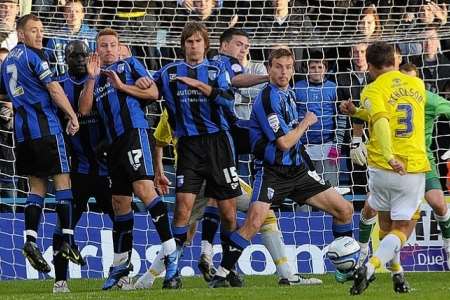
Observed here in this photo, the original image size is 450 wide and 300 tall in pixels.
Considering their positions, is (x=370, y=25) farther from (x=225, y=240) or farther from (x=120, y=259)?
(x=120, y=259)

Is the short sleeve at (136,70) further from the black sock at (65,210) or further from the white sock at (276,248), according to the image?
the white sock at (276,248)

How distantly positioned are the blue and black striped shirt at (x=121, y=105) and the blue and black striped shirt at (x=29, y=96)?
1.65ft

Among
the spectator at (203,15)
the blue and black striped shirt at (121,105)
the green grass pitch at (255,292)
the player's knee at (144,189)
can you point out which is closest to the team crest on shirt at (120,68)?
the blue and black striped shirt at (121,105)

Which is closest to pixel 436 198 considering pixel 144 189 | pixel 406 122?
pixel 406 122

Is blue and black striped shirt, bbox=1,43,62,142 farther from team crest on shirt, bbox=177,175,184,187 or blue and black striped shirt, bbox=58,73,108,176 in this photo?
team crest on shirt, bbox=177,175,184,187

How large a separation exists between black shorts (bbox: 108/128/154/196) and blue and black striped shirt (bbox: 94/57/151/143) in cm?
8

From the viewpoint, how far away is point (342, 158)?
16.0 m

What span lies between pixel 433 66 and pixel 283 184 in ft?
17.1

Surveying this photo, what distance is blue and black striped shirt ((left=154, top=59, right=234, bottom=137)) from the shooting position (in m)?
11.8

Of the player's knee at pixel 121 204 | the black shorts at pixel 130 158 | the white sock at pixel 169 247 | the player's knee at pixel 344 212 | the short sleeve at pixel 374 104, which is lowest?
the white sock at pixel 169 247

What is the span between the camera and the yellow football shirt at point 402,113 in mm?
10555

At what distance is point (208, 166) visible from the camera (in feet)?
38.7

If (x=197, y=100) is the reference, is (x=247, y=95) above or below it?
below

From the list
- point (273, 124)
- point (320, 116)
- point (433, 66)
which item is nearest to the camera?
point (273, 124)
